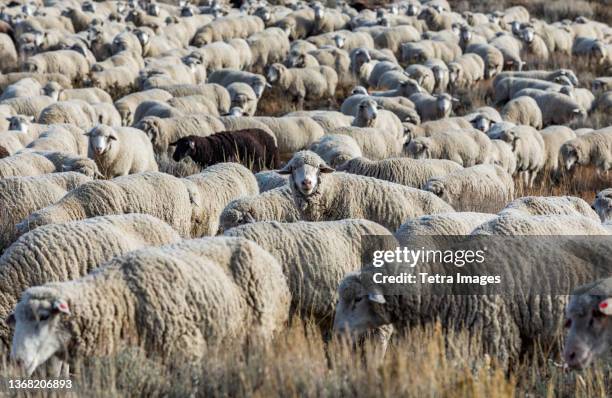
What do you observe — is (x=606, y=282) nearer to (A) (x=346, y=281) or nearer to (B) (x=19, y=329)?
(A) (x=346, y=281)

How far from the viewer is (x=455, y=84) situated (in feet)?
80.8

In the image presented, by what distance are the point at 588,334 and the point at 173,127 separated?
427 inches

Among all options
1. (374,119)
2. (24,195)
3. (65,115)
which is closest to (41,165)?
(24,195)

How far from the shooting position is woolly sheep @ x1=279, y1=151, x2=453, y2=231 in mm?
9133

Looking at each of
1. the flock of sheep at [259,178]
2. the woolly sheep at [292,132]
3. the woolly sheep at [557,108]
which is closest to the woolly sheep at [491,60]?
the flock of sheep at [259,178]

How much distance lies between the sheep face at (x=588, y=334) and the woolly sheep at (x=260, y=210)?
4.20m

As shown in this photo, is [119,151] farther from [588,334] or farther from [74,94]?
[588,334]

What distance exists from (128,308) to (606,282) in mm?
2853

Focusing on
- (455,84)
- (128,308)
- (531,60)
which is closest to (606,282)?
(128,308)

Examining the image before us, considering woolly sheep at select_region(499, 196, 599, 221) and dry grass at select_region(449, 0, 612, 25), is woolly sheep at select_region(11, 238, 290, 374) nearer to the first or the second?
woolly sheep at select_region(499, 196, 599, 221)

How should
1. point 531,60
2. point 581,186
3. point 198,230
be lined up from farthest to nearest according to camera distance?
1. point 531,60
2. point 581,186
3. point 198,230

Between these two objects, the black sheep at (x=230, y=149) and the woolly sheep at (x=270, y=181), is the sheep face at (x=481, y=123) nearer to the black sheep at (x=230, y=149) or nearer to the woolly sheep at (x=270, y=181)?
the black sheep at (x=230, y=149)

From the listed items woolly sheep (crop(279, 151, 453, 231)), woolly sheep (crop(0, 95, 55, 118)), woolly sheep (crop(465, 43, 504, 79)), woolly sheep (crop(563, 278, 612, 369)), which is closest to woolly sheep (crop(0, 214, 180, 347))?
woolly sheep (crop(279, 151, 453, 231))

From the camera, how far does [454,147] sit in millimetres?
14703
